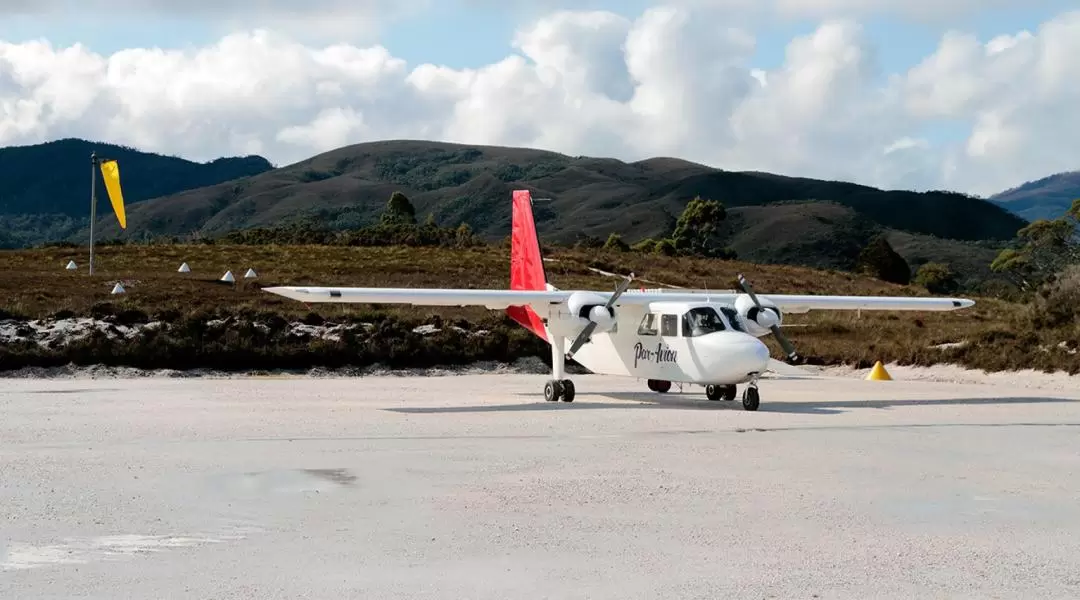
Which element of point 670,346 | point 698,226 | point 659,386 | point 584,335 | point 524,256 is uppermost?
point 698,226

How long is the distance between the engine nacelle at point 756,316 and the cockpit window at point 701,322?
166 centimetres

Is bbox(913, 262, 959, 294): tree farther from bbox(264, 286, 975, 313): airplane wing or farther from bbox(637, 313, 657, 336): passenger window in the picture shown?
bbox(637, 313, 657, 336): passenger window

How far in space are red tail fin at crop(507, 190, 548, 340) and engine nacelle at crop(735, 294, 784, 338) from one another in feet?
15.6

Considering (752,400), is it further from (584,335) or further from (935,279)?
(935,279)

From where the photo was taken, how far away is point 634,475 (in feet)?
46.3

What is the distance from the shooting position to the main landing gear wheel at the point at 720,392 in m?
25.2

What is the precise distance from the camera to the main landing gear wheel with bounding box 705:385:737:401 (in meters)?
25.2

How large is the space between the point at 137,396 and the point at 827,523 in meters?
18.0

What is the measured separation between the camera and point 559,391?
25.0 m

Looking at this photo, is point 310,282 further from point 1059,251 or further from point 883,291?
point 1059,251

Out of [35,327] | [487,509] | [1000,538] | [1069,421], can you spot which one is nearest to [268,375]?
[35,327]

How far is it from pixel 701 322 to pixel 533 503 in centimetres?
1210

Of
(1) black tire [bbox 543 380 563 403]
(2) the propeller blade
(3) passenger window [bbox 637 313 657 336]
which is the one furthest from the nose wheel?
(1) black tire [bbox 543 380 563 403]

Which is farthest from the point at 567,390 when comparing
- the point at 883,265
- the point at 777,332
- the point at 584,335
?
the point at 883,265
